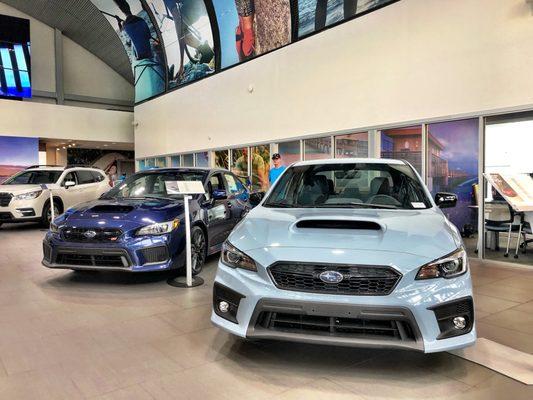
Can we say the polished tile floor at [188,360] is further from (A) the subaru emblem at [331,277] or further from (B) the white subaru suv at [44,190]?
(B) the white subaru suv at [44,190]

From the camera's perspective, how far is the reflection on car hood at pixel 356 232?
2432mm

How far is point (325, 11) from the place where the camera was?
865cm

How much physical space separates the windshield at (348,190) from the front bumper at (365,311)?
3.33 feet

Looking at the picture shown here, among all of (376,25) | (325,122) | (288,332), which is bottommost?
(288,332)

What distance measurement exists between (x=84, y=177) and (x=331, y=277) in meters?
10.1

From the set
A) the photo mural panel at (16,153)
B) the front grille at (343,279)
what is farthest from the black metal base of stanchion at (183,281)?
the photo mural panel at (16,153)

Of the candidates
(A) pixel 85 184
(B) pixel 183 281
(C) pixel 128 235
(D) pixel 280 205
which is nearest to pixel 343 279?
(D) pixel 280 205

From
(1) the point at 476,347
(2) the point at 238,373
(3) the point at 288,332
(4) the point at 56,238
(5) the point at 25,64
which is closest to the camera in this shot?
(3) the point at 288,332

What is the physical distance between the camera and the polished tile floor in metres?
2.37

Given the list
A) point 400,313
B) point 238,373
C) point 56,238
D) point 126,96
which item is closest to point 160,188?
point 56,238

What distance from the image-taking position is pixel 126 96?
22.0m

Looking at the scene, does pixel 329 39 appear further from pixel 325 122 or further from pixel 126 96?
pixel 126 96

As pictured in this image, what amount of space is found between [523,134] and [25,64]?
60.1 ft

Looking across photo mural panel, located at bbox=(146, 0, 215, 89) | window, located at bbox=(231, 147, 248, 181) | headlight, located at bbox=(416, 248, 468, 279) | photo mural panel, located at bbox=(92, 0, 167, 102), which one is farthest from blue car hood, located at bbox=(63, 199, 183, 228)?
photo mural panel, located at bbox=(92, 0, 167, 102)
